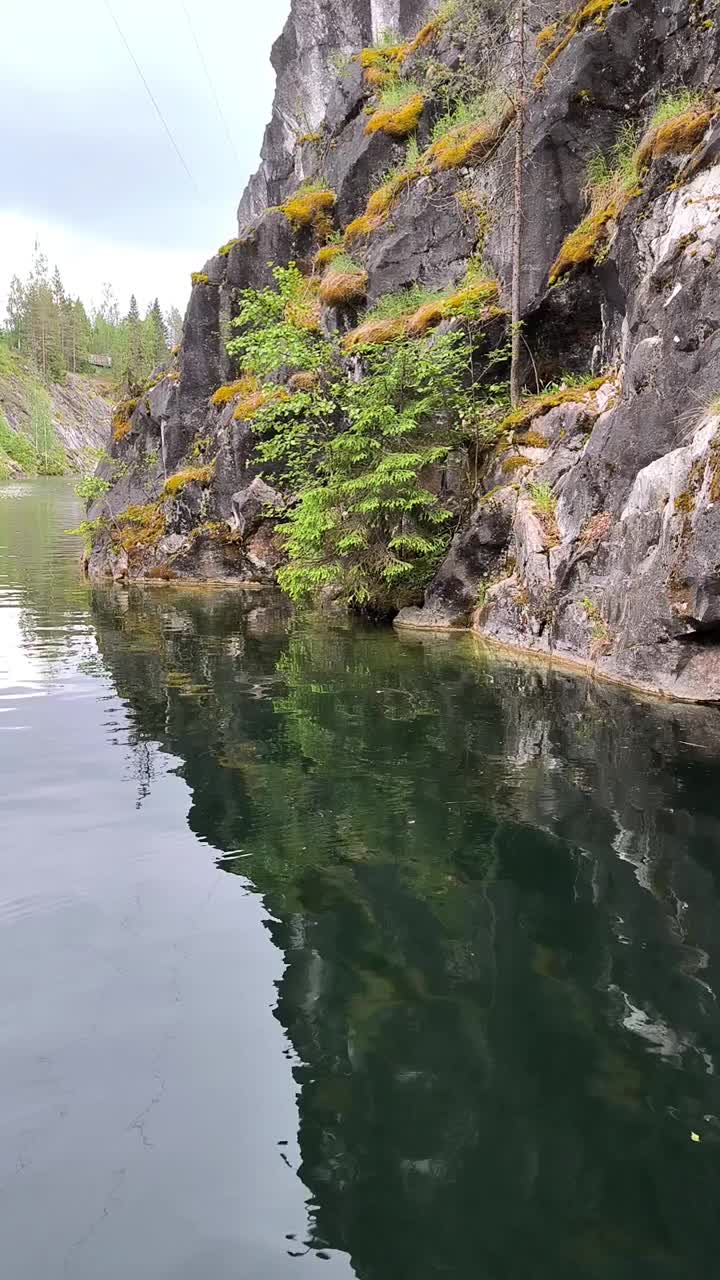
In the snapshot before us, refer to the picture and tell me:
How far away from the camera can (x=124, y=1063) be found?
3.85 metres

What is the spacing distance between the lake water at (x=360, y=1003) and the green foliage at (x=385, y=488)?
880 centimetres

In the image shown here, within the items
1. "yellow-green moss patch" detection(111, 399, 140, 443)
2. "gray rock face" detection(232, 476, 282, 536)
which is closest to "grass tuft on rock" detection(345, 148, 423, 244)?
"gray rock face" detection(232, 476, 282, 536)

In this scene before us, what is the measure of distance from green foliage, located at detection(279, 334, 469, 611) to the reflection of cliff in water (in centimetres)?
780

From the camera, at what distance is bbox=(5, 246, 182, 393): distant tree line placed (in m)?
125

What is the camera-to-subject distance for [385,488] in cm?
1769

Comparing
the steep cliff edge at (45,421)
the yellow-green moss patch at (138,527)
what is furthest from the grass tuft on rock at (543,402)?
the steep cliff edge at (45,421)

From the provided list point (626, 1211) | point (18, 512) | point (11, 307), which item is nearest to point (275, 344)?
point (626, 1211)

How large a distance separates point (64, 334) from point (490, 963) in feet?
498

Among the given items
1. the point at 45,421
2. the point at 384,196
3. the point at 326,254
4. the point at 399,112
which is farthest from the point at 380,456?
the point at 45,421

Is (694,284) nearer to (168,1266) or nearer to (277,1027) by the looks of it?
(277,1027)

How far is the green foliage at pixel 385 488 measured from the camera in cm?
1733

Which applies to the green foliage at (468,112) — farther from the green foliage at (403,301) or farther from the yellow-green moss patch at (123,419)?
the yellow-green moss patch at (123,419)

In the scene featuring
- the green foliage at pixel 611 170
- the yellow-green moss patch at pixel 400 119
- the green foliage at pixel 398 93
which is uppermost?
the green foliage at pixel 398 93

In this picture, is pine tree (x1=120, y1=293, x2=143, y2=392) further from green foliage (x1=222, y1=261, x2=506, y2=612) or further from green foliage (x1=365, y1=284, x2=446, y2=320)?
green foliage (x1=222, y1=261, x2=506, y2=612)
